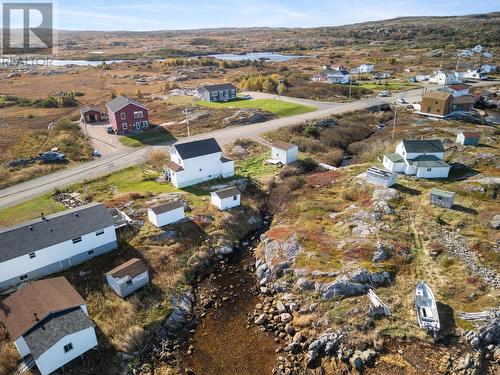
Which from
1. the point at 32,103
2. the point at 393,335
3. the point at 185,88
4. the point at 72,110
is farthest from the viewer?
the point at 185,88

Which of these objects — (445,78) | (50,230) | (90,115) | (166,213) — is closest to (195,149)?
(166,213)

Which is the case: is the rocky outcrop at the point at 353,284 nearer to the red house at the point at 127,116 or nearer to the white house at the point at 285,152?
the white house at the point at 285,152

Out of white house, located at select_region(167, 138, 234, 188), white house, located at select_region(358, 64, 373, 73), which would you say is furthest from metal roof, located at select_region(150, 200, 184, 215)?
white house, located at select_region(358, 64, 373, 73)

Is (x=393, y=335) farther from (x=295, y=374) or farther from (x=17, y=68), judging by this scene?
(x=17, y=68)

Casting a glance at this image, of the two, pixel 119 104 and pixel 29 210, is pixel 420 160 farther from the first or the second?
pixel 119 104

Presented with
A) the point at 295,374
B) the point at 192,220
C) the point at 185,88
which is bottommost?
the point at 295,374

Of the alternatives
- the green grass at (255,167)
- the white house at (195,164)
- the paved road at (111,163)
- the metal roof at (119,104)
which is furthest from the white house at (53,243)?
the metal roof at (119,104)

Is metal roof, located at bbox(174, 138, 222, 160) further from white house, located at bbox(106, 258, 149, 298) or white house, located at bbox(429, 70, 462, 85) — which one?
white house, located at bbox(429, 70, 462, 85)

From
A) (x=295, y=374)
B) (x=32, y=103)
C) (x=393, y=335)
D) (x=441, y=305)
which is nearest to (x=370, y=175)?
(x=441, y=305)
